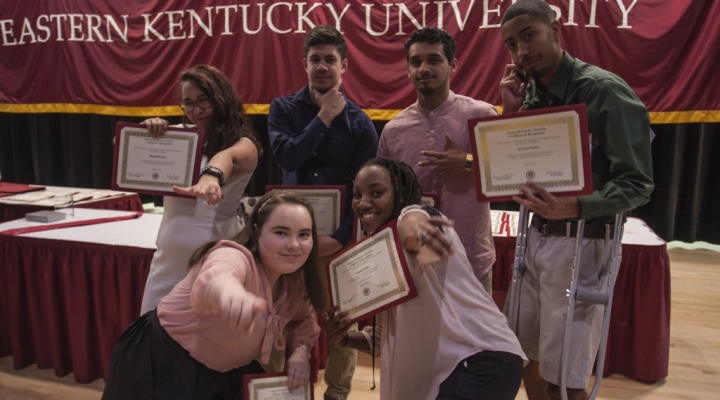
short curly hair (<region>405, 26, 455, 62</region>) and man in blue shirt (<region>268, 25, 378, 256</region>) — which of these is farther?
man in blue shirt (<region>268, 25, 378, 256</region>)

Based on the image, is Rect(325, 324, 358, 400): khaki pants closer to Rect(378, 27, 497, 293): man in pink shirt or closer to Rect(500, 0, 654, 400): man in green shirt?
Rect(378, 27, 497, 293): man in pink shirt

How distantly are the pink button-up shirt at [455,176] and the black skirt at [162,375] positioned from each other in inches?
35.2

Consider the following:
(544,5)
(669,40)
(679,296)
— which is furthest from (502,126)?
(669,40)

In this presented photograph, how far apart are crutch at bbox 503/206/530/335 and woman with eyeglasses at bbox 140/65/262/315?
92 cm

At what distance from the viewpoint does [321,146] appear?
218 cm

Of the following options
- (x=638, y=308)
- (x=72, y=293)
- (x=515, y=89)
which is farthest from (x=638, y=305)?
(x=72, y=293)

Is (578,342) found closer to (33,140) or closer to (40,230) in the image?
(40,230)

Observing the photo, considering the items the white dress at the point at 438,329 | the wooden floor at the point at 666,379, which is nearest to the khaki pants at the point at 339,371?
the wooden floor at the point at 666,379

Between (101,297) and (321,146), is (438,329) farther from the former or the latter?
(101,297)

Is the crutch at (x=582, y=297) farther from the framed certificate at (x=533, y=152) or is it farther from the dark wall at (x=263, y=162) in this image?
the dark wall at (x=263, y=162)

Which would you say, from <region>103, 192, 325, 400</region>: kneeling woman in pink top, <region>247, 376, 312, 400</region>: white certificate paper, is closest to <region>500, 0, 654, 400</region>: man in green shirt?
<region>103, 192, 325, 400</region>: kneeling woman in pink top

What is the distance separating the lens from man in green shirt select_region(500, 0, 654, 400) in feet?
4.65

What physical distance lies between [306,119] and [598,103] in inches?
46.0

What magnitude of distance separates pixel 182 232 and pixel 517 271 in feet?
3.65
